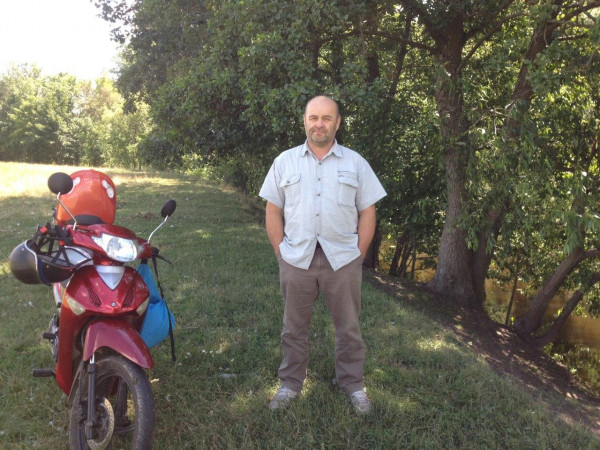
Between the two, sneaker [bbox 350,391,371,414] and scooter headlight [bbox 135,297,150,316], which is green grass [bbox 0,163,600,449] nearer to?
sneaker [bbox 350,391,371,414]

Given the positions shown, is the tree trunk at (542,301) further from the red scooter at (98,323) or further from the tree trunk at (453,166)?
the red scooter at (98,323)

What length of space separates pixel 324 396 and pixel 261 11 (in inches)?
224

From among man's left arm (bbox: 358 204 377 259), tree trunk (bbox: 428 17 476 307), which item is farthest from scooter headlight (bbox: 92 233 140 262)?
tree trunk (bbox: 428 17 476 307)

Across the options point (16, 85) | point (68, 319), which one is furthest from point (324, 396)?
point (16, 85)

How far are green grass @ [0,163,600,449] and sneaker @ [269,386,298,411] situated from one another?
55mm

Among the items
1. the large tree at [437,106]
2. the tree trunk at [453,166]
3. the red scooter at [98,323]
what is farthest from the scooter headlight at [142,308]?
the tree trunk at [453,166]

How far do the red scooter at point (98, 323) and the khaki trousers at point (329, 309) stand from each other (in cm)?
98

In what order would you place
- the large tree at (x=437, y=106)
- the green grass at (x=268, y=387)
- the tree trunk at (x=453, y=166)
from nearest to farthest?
the green grass at (x=268, y=387) → the large tree at (x=437, y=106) → the tree trunk at (x=453, y=166)

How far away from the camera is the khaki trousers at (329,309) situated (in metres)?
3.38

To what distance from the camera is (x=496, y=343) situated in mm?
8258

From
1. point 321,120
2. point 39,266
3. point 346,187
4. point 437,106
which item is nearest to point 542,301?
point 437,106

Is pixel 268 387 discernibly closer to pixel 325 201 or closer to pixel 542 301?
pixel 325 201

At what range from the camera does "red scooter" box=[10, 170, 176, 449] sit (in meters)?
2.69

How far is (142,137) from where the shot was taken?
928 centimetres
